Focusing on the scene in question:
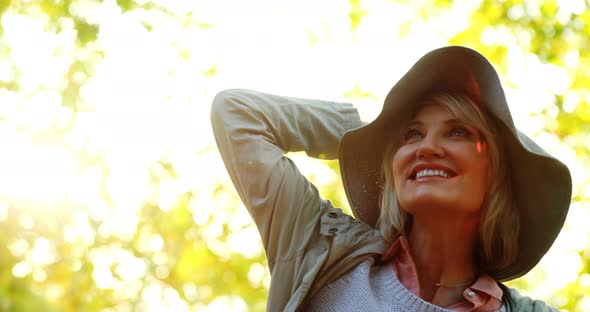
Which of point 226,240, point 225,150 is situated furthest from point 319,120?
point 226,240

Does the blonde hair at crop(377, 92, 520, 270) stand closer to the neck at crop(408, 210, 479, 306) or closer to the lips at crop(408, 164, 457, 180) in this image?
the neck at crop(408, 210, 479, 306)

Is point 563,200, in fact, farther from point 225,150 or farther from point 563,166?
point 225,150

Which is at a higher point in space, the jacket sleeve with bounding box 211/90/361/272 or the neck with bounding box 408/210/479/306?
the jacket sleeve with bounding box 211/90/361/272

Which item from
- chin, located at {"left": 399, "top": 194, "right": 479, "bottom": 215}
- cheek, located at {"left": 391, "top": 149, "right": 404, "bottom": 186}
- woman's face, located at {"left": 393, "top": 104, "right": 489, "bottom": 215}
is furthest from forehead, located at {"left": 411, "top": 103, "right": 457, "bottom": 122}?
chin, located at {"left": 399, "top": 194, "right": 479, "bottom": 215}

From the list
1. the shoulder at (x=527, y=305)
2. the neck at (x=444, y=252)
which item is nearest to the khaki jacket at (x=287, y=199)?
the shoulder at (x=527, y=305)

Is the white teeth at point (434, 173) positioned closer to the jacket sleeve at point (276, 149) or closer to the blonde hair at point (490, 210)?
the blonde hair at point (490, 210)

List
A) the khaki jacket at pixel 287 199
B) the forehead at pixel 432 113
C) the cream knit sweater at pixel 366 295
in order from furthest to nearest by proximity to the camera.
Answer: the forehead at pixel 432 113 → the khaki jacket at pixel 287 199 → the cream knit sweater at pixel 366 295

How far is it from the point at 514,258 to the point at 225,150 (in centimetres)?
85

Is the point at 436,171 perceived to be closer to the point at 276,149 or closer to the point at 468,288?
the point at 468,288

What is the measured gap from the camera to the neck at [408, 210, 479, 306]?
2.57 m

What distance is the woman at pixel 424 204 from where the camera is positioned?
250cm

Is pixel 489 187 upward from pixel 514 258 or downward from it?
upward

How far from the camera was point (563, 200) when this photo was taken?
103 inches

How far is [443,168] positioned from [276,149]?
1.55 ft
